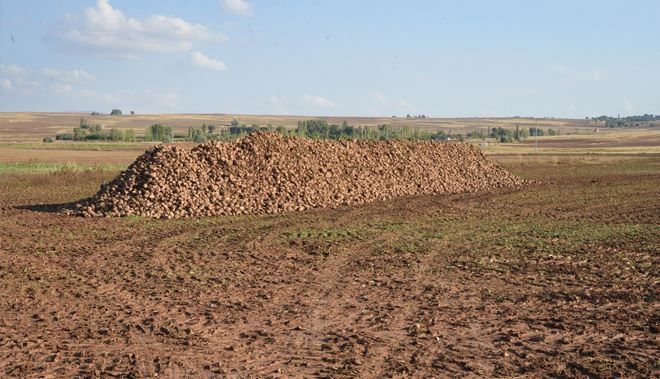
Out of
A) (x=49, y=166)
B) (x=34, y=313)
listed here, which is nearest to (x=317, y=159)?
(x=34, y=313)

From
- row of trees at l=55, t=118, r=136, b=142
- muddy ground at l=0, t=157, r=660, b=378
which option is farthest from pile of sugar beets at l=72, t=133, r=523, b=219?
row of trees at l=55, t=118, r=136, b=142

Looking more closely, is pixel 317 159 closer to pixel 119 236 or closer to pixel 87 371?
pixel 119 236

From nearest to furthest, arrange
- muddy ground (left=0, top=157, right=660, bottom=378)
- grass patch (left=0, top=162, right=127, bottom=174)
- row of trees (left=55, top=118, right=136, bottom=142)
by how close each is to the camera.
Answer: muddy ground (left=0, top=157, right=660, bottom=378) → grass patch (left=0, top=162, right=127, bottom=174) → row of trees (left=55, top=118, right=136, bottom=142)

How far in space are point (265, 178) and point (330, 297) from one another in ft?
48.5

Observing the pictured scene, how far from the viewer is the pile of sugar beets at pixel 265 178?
2356cm

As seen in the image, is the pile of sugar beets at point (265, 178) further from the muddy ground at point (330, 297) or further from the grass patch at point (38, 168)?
the grass patch at point (38, 168)

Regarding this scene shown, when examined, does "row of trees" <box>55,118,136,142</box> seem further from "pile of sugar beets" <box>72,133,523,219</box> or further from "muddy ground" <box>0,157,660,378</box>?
"muddy ground" <box>0,157,660,378</box>

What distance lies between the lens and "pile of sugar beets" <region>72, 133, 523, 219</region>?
23.6 meters

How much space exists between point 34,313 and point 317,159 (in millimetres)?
19301

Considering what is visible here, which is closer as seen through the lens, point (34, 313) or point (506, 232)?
point (34, 313)

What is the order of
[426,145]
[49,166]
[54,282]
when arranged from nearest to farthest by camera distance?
[54,282] → [426,145] → [49,166]

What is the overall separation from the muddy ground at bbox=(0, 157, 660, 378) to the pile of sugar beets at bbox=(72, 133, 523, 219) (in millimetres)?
1667

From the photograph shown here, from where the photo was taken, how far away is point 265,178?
26.3m

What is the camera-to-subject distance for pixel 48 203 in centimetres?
2788
